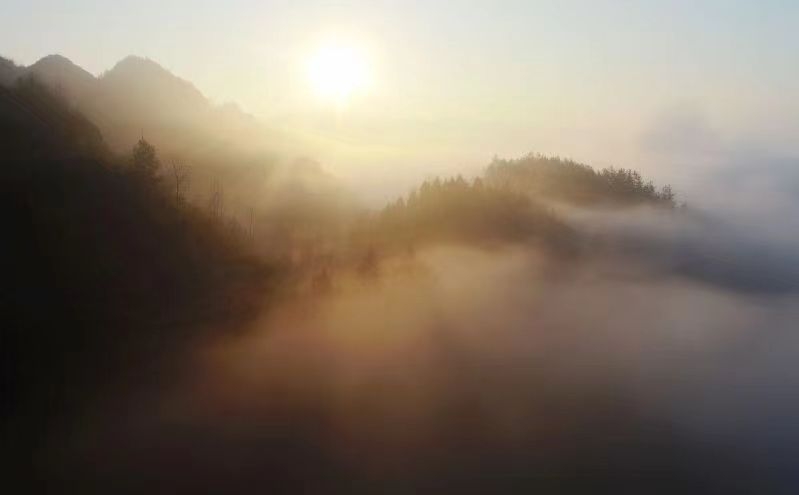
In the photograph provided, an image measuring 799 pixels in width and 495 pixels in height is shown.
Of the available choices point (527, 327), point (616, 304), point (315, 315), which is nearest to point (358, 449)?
point (315, 315)

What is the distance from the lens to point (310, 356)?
48688 mm

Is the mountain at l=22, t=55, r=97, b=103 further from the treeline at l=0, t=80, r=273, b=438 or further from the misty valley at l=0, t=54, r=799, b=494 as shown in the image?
the treeline at l=0, t=80, r=273, b=438

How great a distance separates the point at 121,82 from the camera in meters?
98.0

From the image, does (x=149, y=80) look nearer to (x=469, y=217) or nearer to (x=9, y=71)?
(x=9, y=71)

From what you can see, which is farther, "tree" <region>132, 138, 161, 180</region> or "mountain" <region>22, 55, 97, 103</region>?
"mountain" <region>22, 55, 97, 103</region>

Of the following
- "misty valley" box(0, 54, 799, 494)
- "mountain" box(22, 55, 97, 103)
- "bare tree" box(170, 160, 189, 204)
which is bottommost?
"misty valley" box(0, 54, 799, 494)

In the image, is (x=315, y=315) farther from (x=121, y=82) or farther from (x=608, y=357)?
(x=121, y=82)

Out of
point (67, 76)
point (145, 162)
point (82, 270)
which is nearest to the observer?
point (82, 270)

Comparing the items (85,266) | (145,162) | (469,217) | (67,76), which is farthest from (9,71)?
(469,217)

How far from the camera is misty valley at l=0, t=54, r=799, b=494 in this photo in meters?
32.8

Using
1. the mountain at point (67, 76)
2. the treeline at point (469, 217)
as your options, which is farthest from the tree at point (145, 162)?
the treeline at point (469, 217)

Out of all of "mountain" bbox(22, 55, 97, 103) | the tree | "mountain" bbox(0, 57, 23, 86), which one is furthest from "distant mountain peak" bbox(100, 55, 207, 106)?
the tree

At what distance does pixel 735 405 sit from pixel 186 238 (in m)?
41.2

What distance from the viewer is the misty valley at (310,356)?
107 ft
